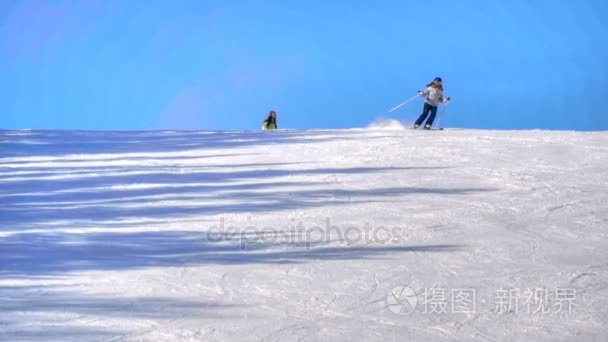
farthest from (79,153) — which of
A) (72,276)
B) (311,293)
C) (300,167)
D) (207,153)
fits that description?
(311,293)

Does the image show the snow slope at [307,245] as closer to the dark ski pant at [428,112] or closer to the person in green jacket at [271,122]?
the dark ski pant at [428,112]

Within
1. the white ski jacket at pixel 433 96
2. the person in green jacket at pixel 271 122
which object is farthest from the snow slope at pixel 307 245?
the person in green jacket at pixel 271 122

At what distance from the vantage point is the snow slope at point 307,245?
617cm

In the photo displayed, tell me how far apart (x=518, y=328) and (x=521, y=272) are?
1501 mm

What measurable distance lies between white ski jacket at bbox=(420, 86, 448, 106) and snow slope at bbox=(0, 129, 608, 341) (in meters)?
5.04

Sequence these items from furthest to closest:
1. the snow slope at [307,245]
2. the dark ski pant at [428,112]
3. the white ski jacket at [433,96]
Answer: the dark ski pant at [428,112] → the white ski jacket at [433,96] → the snow slope at [307,245]

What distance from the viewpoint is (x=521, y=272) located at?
298 inches

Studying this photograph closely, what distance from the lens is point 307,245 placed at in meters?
8.47

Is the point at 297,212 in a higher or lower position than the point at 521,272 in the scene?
higher

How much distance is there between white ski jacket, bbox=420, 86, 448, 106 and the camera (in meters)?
20.4

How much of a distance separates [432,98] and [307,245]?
12.6 meters

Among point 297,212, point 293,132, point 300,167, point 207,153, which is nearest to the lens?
point 297,212

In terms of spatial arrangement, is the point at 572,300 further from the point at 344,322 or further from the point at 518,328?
the point at 344,322

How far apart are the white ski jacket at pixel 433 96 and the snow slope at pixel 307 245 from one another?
5.04 metres
